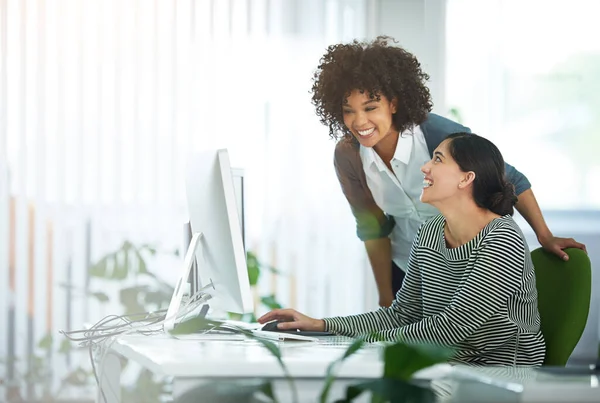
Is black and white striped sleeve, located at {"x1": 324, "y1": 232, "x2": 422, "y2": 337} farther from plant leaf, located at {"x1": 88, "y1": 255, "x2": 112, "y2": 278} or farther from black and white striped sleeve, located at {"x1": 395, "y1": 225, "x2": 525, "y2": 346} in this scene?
plant leaf, located at {"x1": 88, "y1": 255, "x2": 112, "y2": 278}

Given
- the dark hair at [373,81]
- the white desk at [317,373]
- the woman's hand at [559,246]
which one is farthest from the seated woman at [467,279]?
the dark hair at [373,81]

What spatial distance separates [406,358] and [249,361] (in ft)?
1.01

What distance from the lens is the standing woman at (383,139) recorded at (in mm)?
2336

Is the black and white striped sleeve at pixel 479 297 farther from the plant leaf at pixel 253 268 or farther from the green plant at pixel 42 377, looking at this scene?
the green plant at pixel 42 377

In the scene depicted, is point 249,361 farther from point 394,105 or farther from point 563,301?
point 394,105

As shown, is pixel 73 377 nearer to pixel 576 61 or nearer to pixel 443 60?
pixel 443 60

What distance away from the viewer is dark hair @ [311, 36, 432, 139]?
235 cm

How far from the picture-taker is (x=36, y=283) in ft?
11.8

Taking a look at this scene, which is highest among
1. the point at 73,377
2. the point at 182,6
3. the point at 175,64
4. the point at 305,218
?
the point at 182,6

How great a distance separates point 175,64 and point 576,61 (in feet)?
5.90

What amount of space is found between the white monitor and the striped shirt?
Result: 1.02 feet

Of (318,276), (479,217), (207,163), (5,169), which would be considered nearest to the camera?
(207,163)

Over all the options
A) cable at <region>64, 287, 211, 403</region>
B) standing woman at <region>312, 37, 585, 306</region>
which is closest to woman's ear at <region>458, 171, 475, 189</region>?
standing woman at <region>312, 37, 585, 306</region>

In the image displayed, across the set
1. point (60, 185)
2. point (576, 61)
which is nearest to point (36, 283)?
point (60, 185)
